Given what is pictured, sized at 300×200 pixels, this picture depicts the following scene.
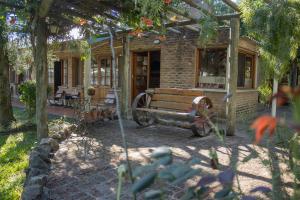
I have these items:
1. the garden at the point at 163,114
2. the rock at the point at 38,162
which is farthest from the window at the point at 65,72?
the rock at the point at 38,162

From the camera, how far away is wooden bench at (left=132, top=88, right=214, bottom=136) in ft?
20.9

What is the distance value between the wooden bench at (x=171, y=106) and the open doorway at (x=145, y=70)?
3.60 metres

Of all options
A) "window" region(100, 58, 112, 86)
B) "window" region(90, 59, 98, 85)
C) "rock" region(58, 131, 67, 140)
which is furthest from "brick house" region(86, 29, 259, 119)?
"rock" region(58, 131, 67, 140)

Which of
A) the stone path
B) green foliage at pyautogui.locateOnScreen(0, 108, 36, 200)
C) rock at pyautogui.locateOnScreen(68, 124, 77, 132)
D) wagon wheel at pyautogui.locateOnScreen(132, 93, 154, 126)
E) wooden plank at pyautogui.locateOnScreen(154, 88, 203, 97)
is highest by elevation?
wooden plank at pyautogui.locateOnScreen(154, 88, 203, 97)

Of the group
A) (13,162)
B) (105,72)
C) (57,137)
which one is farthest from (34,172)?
(105,72)

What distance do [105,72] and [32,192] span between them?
10.0 m

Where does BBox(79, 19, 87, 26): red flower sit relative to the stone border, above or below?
above

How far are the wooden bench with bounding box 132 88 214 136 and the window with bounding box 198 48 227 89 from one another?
2.39 metres

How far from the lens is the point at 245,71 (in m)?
10.4

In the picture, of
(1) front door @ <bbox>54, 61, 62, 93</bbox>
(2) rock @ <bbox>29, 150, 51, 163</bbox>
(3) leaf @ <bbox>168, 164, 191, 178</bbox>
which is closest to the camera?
(3) leaf @ <bbox>168, 164, 191, 178</bbox>

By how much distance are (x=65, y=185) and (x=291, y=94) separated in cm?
324

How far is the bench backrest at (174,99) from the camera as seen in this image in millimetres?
6711

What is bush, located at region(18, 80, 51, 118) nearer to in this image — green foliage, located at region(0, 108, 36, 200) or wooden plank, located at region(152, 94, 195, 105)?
green foliage, located at region(0, 108, 36, 200)

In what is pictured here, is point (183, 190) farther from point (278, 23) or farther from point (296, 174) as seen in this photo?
point (278, 23)
